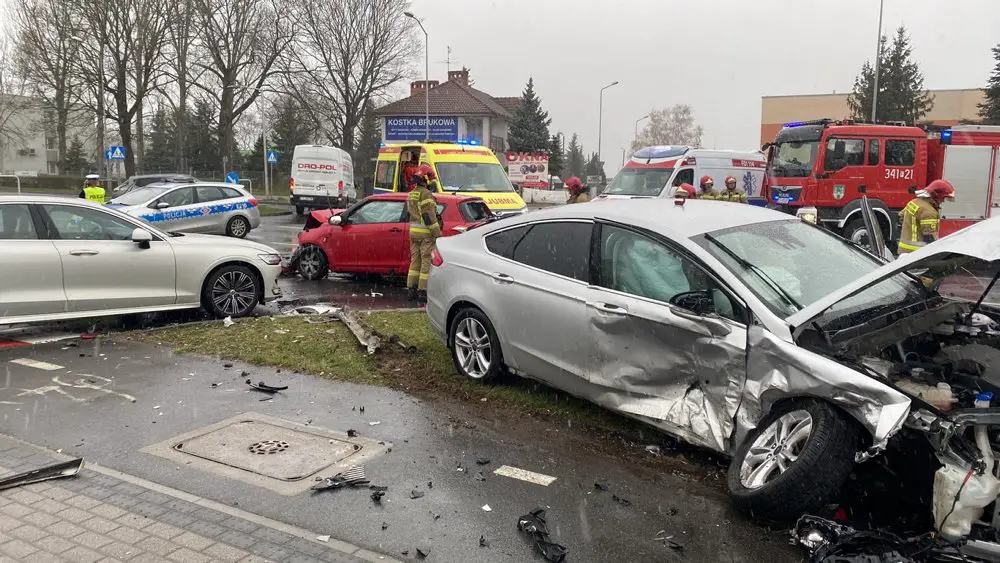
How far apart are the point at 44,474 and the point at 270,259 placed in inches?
203

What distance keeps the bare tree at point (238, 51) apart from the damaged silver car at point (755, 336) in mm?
39970

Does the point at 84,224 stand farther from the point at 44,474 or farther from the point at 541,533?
the point at 541,533

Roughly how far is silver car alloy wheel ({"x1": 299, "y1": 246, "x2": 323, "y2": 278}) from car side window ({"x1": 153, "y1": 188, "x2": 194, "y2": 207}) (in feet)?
24.2

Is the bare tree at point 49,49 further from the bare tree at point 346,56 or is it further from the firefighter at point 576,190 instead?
the firefighter at point 576,190

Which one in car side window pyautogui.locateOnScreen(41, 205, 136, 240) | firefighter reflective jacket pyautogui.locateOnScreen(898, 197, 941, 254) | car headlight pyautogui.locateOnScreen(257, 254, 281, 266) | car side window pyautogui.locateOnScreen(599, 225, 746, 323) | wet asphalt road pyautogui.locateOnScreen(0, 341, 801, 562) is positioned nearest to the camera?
wet asphalt road pyautogui.locateOnScreen(0, 341, 801, 562)

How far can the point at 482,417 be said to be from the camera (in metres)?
5.51

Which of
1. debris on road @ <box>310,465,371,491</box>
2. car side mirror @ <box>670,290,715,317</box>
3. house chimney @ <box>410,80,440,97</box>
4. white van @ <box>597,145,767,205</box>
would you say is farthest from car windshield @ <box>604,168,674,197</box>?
house chimney @ <box>410,80,440,97</box>

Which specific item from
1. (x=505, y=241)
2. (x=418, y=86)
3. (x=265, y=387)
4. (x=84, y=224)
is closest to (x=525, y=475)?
(x=505, y=241)

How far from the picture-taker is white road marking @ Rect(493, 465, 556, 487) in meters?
4.40

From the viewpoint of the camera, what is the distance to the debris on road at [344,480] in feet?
14.1

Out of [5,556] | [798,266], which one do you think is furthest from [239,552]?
[798,266]

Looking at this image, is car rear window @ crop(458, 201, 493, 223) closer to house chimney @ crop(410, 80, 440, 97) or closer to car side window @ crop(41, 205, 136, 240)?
car side window @ crop(41, 205, 136, 240)

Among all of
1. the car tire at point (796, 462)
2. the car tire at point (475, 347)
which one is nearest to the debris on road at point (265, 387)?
the car tire at point (475, 347)

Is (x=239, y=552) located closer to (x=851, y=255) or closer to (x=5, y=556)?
(x=5, y=556)
